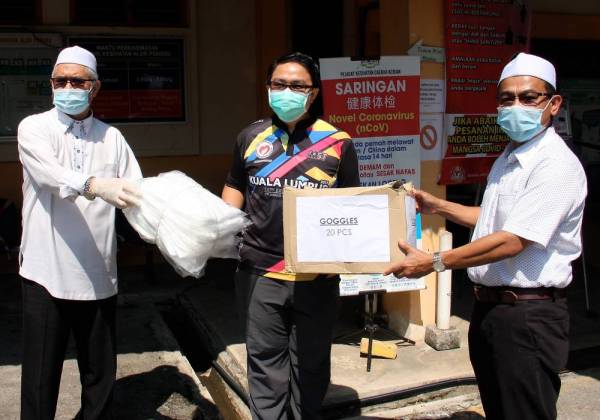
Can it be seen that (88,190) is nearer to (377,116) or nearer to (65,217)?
(65,217)

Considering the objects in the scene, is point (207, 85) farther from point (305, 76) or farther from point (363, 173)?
point (305, 76)

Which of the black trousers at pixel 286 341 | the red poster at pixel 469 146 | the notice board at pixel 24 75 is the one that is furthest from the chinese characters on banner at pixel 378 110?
the notice board at pixel 24 75

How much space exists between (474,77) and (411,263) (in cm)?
277

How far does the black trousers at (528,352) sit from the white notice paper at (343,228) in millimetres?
569

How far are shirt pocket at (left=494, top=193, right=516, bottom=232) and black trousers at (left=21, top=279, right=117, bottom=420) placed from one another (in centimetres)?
195

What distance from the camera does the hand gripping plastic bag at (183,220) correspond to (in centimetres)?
283

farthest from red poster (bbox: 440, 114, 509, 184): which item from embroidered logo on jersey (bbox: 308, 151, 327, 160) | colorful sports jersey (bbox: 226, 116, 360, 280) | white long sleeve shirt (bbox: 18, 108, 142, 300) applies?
white long sleeve shirt (bbox: 18, 108, 142, 300)

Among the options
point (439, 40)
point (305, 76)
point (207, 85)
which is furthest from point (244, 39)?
point (305, 76)

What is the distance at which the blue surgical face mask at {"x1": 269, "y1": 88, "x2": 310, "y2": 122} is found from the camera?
3.10m

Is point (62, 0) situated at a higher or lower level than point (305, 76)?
higher

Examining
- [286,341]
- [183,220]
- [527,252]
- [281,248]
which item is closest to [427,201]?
[527,252]

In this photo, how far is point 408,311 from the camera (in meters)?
5.12

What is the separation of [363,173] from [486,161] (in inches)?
44.2

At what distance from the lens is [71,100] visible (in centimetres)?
320
